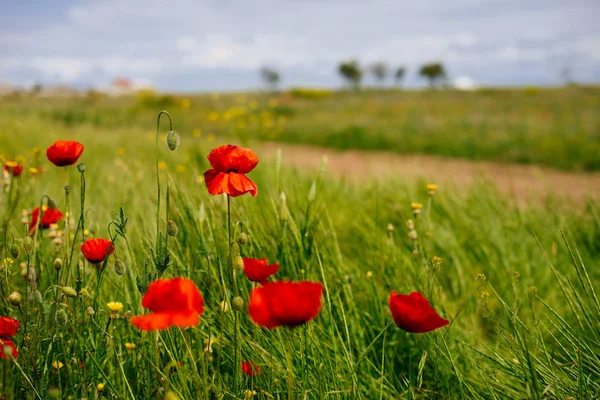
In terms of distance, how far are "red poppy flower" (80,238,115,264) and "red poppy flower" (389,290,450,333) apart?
0.59 m

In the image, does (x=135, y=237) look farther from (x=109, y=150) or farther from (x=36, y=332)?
(x=109, y=150)

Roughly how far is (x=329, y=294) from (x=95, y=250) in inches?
27.4

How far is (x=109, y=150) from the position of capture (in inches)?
206

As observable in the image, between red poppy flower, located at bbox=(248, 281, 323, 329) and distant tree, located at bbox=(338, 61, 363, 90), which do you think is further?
distant tree, located at bbox=(338, 61, 363, 90)

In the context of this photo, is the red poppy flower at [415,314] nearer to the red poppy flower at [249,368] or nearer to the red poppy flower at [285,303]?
the red poppy flower at [285,303]

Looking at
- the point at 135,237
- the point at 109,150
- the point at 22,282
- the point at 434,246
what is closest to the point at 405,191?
the point at 434,246

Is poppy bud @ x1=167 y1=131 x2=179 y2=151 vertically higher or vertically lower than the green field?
higher

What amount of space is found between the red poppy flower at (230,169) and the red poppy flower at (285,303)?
0.29 meters

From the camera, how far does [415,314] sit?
33.4 inches

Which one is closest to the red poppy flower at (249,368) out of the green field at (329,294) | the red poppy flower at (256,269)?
the green field at (329,294)

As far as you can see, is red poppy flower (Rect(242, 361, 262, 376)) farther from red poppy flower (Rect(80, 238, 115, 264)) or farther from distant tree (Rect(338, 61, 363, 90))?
distant tree (Rect(338, 61, 363, 90))

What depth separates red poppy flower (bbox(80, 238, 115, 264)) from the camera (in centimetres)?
99

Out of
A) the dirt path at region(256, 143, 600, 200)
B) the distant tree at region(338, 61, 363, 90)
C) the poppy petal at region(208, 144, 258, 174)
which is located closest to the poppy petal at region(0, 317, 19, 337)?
the poppy petal at region(208, 144, 258, 174)

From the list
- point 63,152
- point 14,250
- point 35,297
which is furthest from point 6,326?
point 63,152
